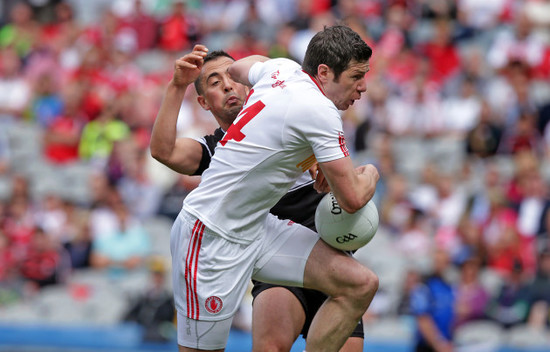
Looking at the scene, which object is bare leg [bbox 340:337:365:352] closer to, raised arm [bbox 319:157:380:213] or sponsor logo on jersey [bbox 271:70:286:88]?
raised arm [bbox 319:157:380:213]

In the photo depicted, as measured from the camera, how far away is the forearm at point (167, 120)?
5.77 m

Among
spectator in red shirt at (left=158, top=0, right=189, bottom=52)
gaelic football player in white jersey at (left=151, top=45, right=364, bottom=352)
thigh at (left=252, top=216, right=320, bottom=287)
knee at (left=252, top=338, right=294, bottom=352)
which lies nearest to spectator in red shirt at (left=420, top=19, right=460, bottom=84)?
spectator in red shirt at (left=158, top=0, right=189, bottom=52)

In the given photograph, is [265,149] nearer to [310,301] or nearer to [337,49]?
[337,49]

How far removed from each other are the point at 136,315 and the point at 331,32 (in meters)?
6.88

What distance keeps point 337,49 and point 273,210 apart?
1.39 meters

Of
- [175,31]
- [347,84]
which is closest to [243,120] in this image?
[347,84]

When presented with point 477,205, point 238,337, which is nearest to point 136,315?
point 238,337

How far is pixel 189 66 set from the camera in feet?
18.6

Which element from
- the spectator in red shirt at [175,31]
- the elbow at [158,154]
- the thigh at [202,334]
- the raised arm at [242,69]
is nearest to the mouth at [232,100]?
the raised arm at [242,69]

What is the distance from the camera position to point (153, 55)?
1652 cm

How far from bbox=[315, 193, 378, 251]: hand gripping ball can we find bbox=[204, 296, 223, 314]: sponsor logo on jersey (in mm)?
720

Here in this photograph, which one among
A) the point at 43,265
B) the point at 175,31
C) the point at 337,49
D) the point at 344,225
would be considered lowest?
the point at 43,265

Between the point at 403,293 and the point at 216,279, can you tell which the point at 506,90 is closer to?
the point at 403,293

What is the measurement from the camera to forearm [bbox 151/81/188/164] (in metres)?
5.77
